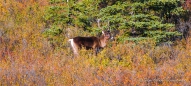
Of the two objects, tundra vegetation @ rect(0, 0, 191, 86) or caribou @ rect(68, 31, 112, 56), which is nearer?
tundra vegetation @ rect(0, 0, 191, 86)

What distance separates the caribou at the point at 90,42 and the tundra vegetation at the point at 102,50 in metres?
0.29

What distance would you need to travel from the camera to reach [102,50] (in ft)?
42.4

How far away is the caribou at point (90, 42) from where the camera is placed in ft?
42.5

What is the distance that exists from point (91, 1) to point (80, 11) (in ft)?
1.89

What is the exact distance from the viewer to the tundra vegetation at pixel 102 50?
8609 mm

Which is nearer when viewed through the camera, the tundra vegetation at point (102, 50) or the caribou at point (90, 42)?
the tundra vegetation at point (102, 50)

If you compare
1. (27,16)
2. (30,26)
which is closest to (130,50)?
(30,26)

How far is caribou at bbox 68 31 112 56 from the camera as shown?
510 inches

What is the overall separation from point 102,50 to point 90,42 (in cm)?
62

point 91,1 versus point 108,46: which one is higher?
point 91,1

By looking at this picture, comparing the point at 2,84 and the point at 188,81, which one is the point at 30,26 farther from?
the point at 188,81

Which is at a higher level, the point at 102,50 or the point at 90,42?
the point at 90,42

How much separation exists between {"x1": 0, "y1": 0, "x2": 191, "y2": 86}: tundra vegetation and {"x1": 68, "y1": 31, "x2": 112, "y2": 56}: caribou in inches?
11.2

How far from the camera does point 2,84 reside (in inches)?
338
